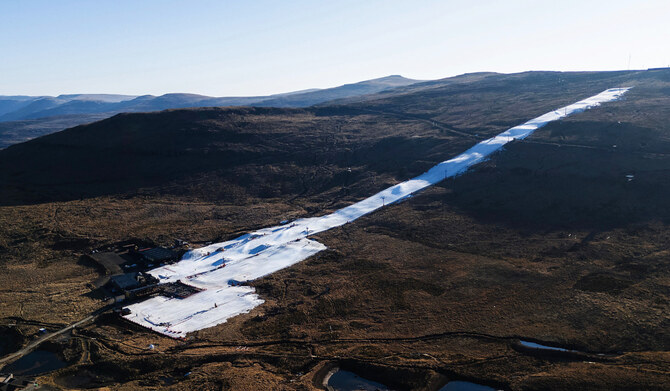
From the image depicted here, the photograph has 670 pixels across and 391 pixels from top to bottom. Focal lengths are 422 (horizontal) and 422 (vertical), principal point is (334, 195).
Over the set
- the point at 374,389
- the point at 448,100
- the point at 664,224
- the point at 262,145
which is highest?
the point at 448,100

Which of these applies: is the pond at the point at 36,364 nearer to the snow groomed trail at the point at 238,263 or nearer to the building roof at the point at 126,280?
the snow groomed trail at the point at 238,263

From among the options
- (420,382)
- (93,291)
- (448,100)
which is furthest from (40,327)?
(448,100)

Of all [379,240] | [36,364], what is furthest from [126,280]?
[379,240]

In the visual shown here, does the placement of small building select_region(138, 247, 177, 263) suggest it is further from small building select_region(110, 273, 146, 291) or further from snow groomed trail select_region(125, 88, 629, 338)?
small building select_region(110, 273, 146, 291)

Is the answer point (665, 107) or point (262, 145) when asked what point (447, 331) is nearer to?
point (262, 145)

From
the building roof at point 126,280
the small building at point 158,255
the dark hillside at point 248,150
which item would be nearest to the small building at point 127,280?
the building roof at point 126,280

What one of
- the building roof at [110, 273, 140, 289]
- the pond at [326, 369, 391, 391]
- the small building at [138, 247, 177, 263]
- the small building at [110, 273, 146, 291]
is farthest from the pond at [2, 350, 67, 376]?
the pond at [326, 369, 391, 391]
